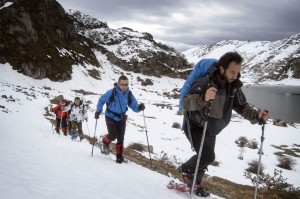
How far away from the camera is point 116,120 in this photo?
7.91 meters

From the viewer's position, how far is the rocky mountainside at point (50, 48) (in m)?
45.9

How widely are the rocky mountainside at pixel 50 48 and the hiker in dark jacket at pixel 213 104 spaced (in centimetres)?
4400

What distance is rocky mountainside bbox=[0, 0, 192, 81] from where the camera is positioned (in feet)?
151

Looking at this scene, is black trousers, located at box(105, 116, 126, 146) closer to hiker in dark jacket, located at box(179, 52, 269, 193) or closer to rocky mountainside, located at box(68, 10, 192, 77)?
hiker in dark jacket, located at box(179, 52, 269, 193)

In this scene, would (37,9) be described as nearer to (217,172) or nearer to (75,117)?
(75,117)

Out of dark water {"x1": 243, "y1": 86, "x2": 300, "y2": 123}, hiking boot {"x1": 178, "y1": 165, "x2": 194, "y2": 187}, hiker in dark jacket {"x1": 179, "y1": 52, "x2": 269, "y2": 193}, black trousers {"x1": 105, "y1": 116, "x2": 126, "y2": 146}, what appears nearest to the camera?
hiker in dark jacket {"x1": 179, "y1": 52, "x2": 269, "y2": 193}

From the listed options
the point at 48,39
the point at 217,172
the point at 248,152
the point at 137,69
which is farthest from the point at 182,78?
the point at 217,172

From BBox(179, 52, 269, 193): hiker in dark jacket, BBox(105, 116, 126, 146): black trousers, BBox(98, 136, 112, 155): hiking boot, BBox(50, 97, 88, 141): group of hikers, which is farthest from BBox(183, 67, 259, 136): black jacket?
BBox(50, 97, 88, 141): group of hikers

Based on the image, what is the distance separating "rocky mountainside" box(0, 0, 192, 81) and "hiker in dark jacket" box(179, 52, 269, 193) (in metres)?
44.0

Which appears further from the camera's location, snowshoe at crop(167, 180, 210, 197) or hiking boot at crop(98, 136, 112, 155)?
hiking boot at crop(98, 136, 112, 155)

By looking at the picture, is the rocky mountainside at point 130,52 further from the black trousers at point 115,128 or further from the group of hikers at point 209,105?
the group of hikers at point 209,105

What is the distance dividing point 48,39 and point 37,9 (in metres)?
8.15

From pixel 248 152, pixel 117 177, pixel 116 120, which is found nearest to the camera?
pixel 117 177

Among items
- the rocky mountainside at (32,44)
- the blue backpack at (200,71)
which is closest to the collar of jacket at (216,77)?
the blue backpack at (200,71)
